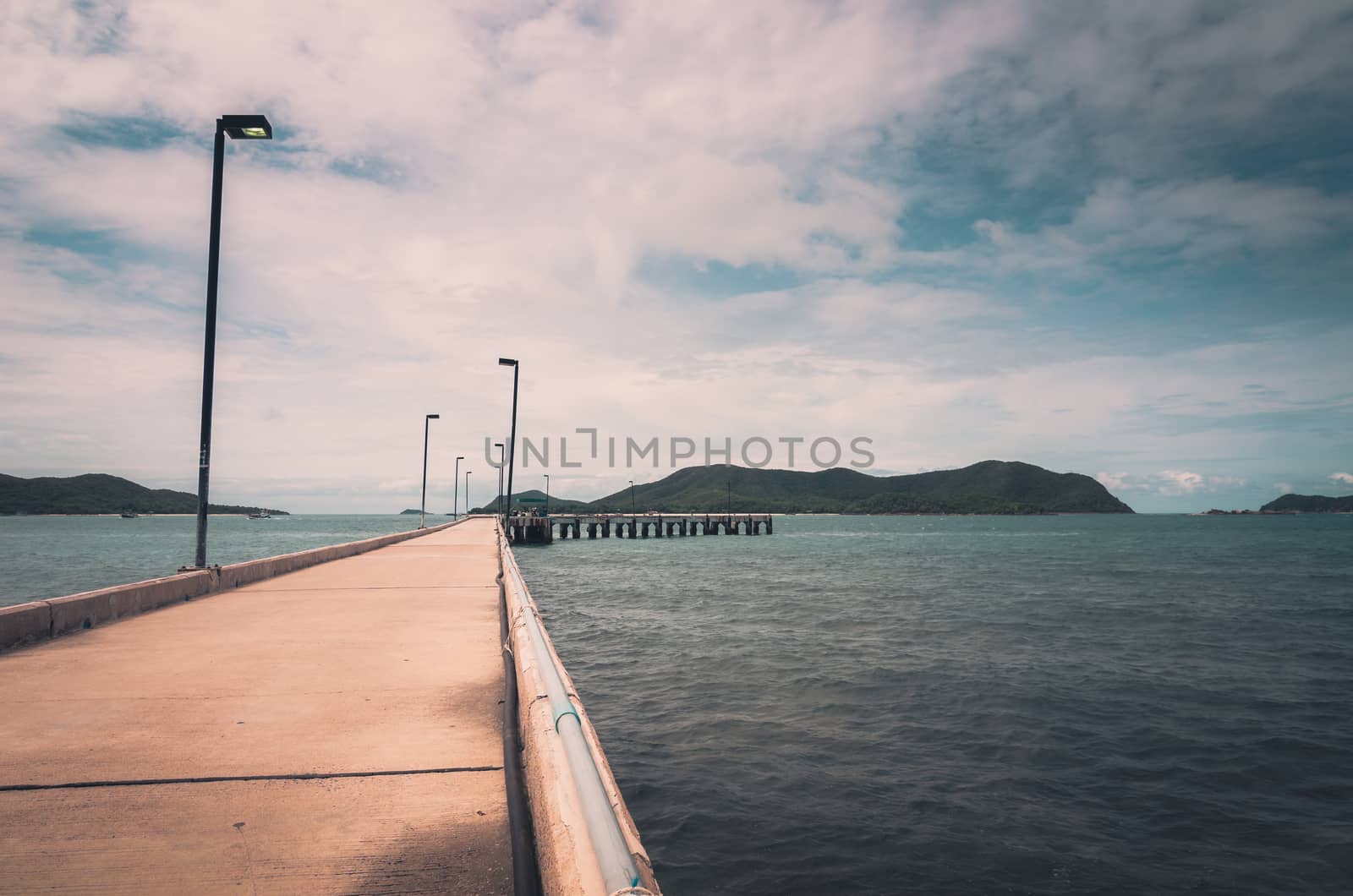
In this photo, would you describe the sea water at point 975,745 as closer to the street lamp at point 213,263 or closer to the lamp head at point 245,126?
the street lamp at point 213,263

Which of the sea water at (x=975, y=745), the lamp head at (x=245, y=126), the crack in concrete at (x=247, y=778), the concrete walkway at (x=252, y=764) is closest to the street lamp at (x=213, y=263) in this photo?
the lamp head at (x=245, y=126)

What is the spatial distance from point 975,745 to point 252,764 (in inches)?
350

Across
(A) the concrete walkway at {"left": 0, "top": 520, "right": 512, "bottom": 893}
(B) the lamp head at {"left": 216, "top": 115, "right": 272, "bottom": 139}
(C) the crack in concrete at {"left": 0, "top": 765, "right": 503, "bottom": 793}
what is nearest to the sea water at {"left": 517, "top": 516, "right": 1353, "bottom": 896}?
(A) the concrete walkway at {"left": 0, "top": 520, "right": 512, "bottom": 893}

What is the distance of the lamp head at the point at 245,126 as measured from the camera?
1184 cm

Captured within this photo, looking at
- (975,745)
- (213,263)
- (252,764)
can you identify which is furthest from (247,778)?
(213,263)

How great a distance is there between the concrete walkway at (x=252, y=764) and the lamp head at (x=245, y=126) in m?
8.05

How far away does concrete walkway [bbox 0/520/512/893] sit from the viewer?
296 centimetres

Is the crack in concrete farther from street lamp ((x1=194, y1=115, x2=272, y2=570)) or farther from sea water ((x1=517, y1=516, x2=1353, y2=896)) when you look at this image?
street lamp ((x1=194, y1=115, x2=272, y2=570))

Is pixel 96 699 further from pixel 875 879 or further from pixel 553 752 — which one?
pixel 875 879

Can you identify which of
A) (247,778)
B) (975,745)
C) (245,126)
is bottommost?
(975,745)

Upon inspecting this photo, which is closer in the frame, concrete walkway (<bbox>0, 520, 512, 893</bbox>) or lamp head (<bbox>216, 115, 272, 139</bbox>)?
concrete walkway (<bbox>0, 520, 512, 893</bbox>)

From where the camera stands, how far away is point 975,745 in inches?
392

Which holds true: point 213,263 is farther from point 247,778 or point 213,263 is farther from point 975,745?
point 975,745

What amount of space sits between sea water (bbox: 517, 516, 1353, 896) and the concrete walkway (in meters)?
3.06
